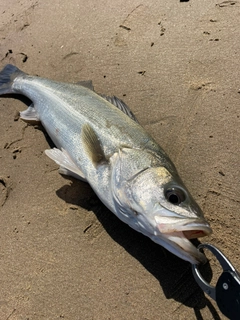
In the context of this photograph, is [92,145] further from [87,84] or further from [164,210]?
[87,84]

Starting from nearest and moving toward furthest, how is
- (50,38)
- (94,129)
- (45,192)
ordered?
(94,129), (45,192), (50,38)

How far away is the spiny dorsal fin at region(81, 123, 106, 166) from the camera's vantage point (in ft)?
10.1

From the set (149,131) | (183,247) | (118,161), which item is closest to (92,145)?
(118,161)

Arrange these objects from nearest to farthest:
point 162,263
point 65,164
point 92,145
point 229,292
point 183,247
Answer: point 229,292, point 183,247, point 162,263, point 92,145, point 65,164

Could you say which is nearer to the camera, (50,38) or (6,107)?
(6,107)

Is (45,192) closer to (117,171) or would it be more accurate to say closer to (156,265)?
(117,171)

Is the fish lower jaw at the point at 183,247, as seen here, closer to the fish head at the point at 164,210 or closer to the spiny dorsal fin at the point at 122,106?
the fish head at the point at 164,210

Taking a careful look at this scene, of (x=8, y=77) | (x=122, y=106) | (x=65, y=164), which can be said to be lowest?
(x=65, y=164)

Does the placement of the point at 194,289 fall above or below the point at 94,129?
below

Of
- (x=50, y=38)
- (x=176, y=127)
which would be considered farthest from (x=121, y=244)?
(x=50, y=38)

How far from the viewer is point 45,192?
3516 millimetres

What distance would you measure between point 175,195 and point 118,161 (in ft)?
2.27

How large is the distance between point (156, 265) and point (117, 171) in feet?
2.97

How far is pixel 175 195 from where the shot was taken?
8.25 feet
